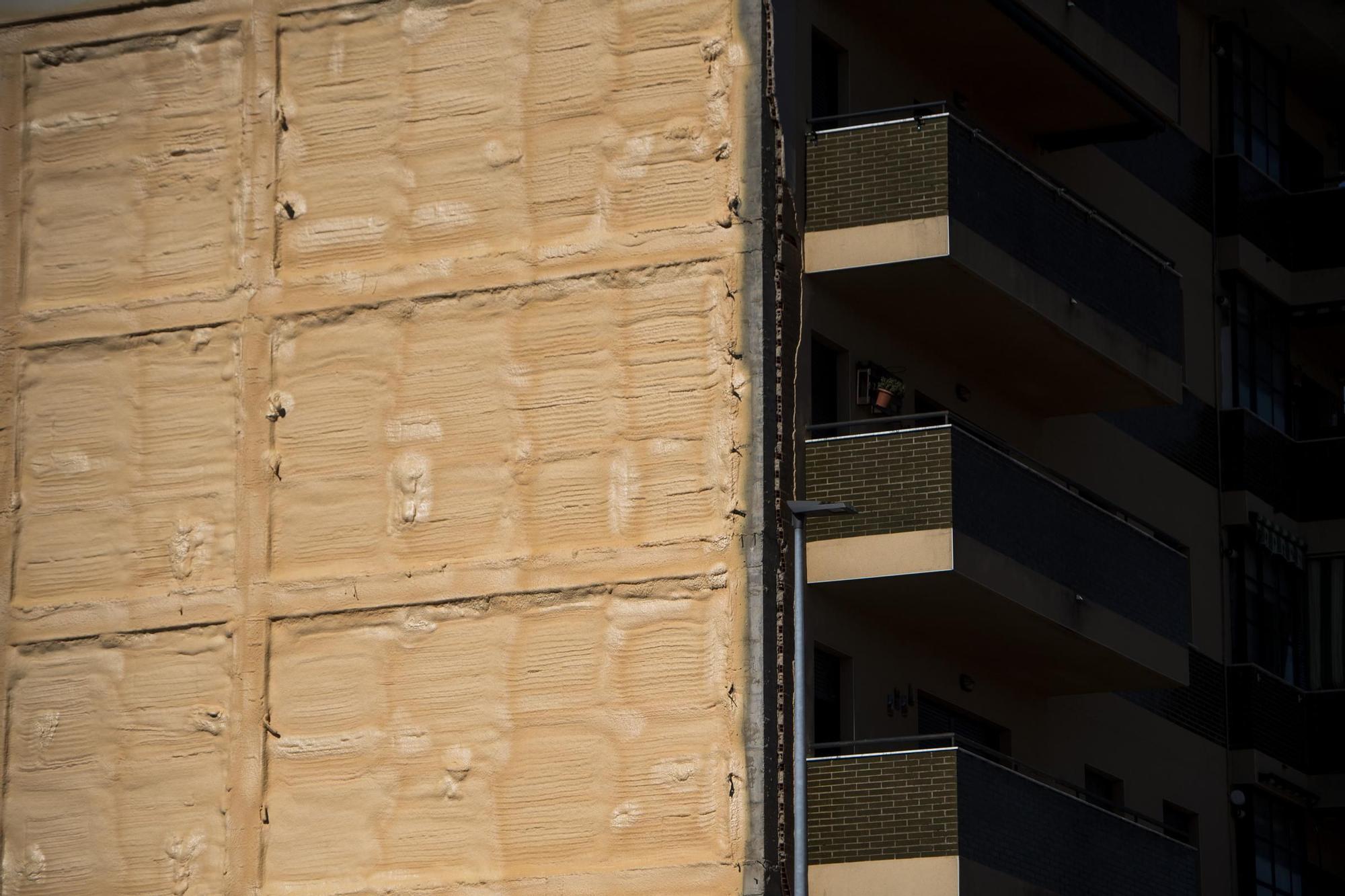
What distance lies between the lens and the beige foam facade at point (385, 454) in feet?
85.3

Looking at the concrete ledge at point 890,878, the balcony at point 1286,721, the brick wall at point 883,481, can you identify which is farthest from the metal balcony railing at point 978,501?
the balcony at point 1286,721

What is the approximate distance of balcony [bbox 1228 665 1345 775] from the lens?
3747 centimetres

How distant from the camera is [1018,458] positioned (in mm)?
31453

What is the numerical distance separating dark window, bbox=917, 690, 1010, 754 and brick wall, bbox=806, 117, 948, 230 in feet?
16.7

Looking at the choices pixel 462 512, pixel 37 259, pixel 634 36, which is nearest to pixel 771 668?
pixel 462 512

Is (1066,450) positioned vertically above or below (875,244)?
below

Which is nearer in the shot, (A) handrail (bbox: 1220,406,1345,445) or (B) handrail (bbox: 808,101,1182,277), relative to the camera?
(B) handrail (bbox: 808,101,1182,277)

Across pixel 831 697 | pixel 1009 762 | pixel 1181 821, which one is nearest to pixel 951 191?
pixel 831 697

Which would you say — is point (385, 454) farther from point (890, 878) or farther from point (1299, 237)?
point (1299, 237)

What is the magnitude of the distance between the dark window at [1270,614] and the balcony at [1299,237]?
383 cm

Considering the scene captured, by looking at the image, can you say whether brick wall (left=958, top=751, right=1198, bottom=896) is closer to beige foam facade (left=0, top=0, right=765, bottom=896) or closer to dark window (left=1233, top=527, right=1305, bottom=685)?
beige foam facade (left=0, top=0, right=765, bottom=896)

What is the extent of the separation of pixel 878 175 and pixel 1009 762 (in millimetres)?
6799

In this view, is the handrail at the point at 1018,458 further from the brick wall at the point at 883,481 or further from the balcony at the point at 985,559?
the brick wall at the point at 883,481

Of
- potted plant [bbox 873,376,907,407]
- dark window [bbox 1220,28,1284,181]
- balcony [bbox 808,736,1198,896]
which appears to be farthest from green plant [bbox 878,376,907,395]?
dark window [bbox 1220,28,1284,181]
